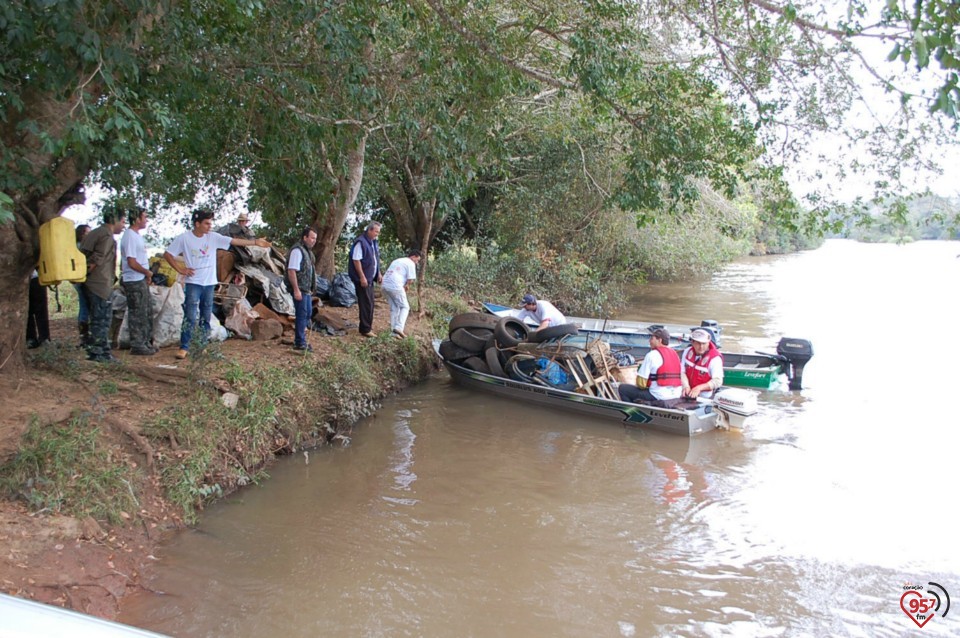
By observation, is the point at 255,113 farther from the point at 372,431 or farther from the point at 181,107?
the point at 372,431

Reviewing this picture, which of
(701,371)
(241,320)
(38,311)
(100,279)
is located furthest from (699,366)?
(38,311)

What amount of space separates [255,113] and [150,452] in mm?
5413

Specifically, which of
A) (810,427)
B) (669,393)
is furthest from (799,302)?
(669,393)

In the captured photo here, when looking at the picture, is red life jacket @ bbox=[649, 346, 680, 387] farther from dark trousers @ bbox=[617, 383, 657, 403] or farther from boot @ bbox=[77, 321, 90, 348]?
boot @ bbox=[77, 321, 90, 348]

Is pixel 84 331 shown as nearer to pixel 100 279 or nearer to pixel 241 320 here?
pixel 100 279

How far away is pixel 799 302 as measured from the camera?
80.4ft

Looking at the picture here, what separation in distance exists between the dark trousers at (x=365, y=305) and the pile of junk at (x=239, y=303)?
1.16ft

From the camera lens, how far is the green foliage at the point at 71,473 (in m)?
5.56

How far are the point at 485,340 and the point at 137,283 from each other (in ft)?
17.6

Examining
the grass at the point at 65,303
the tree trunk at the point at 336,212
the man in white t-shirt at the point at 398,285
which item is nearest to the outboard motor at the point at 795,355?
the man in white t-shirt at the point at 398,285

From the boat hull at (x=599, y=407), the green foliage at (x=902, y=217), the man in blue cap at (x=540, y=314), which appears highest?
the green foliage at (x=902, y=217)

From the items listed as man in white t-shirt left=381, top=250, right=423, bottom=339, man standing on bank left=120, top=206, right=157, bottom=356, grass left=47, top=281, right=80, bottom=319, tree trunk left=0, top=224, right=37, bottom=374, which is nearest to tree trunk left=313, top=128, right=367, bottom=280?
man in white t-shirt left=381, top=250, right=423, bottom=339

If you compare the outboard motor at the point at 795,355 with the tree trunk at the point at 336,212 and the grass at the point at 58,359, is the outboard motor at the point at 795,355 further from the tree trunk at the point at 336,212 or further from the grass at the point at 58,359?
the grass at the point at 58,359

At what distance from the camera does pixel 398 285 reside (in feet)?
38.6
